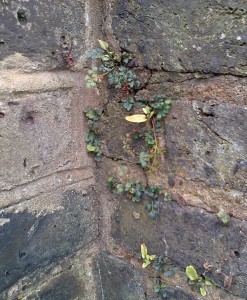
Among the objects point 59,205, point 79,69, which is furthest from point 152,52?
point 59,205

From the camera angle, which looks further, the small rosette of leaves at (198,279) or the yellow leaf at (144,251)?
the yellow leaf at (144,251)

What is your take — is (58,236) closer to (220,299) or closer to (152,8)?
(220,299)

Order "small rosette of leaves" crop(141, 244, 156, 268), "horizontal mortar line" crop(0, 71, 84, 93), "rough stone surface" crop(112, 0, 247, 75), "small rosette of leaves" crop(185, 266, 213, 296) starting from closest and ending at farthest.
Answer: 1. "rough stone surface" crop(112, 0, 247, 75)
2. "horizontal mortar line" crop(0, 71, 84, 93)
3. "small rosette of leaves" crop(185, 266, 213, 296)
4. "small rosette of leaves" crop(141, 244, 156, 268)

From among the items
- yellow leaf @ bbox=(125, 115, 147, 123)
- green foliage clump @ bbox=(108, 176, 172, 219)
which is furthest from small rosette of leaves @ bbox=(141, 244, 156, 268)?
yellow leaf @ bbox=(125, 115, 147, 123)

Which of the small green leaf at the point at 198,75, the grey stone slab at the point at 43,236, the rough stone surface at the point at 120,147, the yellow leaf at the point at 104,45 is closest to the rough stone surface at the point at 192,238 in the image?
the rough stone surface at the point at 120,147

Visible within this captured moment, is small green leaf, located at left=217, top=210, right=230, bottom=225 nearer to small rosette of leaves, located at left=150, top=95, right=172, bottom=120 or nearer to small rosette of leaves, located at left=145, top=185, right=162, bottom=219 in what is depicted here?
small rosette of leaves, located at left=145, top=185, right=162, bottom=219

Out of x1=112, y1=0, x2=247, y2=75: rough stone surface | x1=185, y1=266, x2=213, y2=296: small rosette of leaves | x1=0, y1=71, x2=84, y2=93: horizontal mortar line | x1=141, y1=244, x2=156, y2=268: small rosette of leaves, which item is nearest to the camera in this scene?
x1=112, y1=0, x2=247, y2=75: rough stone surface

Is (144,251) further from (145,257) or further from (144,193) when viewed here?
(144,193)

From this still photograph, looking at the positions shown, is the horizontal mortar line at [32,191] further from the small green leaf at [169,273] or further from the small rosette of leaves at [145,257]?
the small green leaf at [169,273]
